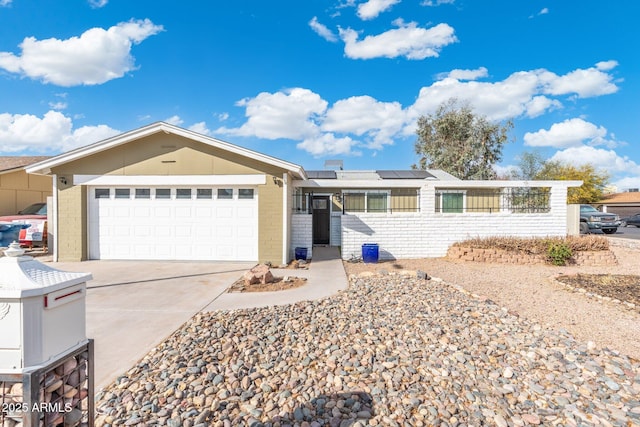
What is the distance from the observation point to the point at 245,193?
1048 cm

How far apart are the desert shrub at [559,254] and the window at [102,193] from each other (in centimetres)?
1405

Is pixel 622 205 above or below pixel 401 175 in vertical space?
below

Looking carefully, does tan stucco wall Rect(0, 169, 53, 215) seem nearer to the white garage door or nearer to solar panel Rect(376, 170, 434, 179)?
the white garage door

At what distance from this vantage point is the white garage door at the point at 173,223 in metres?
10.5

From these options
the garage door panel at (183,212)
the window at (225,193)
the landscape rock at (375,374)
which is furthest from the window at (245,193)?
the landscape rock at (375,374)

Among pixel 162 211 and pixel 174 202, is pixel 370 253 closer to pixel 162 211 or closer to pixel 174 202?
pixel 174 202

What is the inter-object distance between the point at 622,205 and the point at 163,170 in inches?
1669

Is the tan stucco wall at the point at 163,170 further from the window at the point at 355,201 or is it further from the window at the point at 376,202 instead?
the window at the point at 376,202

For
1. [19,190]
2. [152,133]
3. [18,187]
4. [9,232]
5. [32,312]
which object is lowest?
[9,232]

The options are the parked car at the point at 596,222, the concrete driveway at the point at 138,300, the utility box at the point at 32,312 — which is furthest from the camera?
the parked car at the point at 596,222

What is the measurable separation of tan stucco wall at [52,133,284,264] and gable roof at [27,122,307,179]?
0.77ft

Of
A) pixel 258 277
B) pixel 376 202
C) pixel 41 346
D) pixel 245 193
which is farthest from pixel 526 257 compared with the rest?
pixel 41 346

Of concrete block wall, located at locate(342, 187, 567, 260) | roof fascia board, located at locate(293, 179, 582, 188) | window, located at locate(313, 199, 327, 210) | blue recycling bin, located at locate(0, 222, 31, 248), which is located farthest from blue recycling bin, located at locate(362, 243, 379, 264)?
blue recycling bin, located at locate(0, 222, 31, 248)

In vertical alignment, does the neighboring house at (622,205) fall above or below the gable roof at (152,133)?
below
